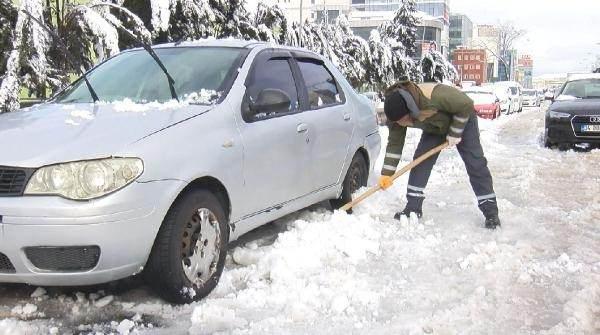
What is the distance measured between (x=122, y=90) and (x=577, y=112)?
9.04 m

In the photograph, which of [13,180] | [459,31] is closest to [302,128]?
[13,180]

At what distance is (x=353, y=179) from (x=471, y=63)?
97.3 meters

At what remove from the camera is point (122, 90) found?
14.1 feet

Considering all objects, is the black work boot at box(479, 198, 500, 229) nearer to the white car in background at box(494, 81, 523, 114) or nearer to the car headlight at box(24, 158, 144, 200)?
the car headlight at box(24, 158, 144, 200)

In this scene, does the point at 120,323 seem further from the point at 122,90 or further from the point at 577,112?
the point at 577,112

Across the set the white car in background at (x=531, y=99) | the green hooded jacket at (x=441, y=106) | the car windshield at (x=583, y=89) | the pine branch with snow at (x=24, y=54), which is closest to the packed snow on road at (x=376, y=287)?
the green hooded jacket at (x=441, y=106)

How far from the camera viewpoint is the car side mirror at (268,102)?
414 cm

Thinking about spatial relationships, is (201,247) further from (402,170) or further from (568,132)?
(568,132)

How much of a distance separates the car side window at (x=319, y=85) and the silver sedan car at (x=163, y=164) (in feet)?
0.10

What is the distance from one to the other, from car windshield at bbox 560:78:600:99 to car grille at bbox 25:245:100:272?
11.4 m

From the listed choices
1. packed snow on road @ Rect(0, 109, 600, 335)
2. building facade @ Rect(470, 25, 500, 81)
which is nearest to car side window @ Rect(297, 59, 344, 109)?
packed snow on road @ Rect(0, 109, 600, 335)

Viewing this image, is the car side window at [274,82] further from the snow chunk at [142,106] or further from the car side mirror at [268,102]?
the snow chunk at [142,106]

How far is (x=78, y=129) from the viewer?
337 centimetres

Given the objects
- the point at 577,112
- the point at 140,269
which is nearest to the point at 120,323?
the point at 140,269
